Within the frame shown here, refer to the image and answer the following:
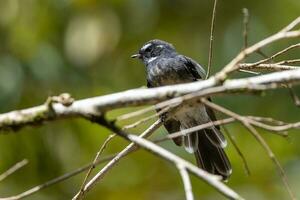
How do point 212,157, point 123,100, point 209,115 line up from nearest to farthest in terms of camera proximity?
point 123,100 → point 212,157 → point 209,115

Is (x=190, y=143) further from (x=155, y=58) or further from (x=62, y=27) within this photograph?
(x=62, y=27)

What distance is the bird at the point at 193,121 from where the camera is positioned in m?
5.40

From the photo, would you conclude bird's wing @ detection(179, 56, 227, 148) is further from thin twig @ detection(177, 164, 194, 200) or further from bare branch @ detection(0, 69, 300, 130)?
thin twig @ detection(177, 164, 194, 200)

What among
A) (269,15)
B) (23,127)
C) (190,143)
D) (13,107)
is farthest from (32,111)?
(269,15)

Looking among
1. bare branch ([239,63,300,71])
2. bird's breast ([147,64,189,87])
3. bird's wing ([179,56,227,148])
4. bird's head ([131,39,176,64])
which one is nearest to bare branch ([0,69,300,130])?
bare branch ([239,63,300,71])

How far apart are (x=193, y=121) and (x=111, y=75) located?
4.05 m

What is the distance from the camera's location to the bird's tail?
17.6ft

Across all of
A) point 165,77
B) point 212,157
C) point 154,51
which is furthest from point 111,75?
point 212,157

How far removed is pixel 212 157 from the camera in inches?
215

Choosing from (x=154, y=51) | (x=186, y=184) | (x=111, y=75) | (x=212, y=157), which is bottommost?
(x=212, y=157)

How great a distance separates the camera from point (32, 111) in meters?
2.86

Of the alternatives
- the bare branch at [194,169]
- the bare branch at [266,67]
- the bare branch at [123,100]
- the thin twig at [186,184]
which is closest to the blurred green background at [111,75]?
the bare branch at [266,67]

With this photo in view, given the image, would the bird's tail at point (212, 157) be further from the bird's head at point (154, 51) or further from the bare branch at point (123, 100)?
the bare branch at point (123, 100)

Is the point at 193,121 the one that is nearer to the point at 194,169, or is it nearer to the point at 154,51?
the point at 154,51
